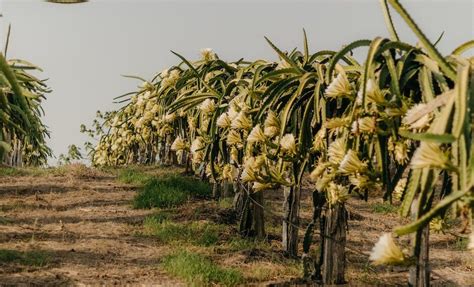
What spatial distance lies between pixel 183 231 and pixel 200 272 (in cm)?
133

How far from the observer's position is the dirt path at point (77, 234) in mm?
3775

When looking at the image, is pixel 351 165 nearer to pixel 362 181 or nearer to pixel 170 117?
pixel 362 181

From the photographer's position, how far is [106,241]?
15.6 feet

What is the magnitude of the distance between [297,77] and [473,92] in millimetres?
1548

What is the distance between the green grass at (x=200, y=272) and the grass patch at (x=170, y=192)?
2.15 metres

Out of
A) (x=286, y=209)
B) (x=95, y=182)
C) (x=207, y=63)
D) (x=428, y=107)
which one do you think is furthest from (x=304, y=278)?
(x=95, y=182)

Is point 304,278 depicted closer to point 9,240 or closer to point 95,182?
point 9,240

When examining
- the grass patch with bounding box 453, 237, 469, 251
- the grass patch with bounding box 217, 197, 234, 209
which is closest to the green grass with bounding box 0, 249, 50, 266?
the grass patch with bounding box 217, 197, 234, 209

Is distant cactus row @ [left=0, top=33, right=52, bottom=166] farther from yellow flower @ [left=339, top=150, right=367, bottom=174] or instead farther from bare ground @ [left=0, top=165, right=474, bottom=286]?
yellow flower @ [left=339, top=150, right=367, bottom=174]

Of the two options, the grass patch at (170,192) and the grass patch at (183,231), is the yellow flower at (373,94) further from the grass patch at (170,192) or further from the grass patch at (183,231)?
the grass patch at (170,192)

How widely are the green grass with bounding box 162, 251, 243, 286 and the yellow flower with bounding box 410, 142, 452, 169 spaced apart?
2298mm

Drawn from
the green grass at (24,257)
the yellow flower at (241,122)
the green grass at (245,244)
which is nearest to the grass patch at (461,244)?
the green grass at (245,244)

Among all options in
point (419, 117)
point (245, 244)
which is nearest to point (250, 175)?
point (419, 117)

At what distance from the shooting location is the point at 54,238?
15.7 ft
